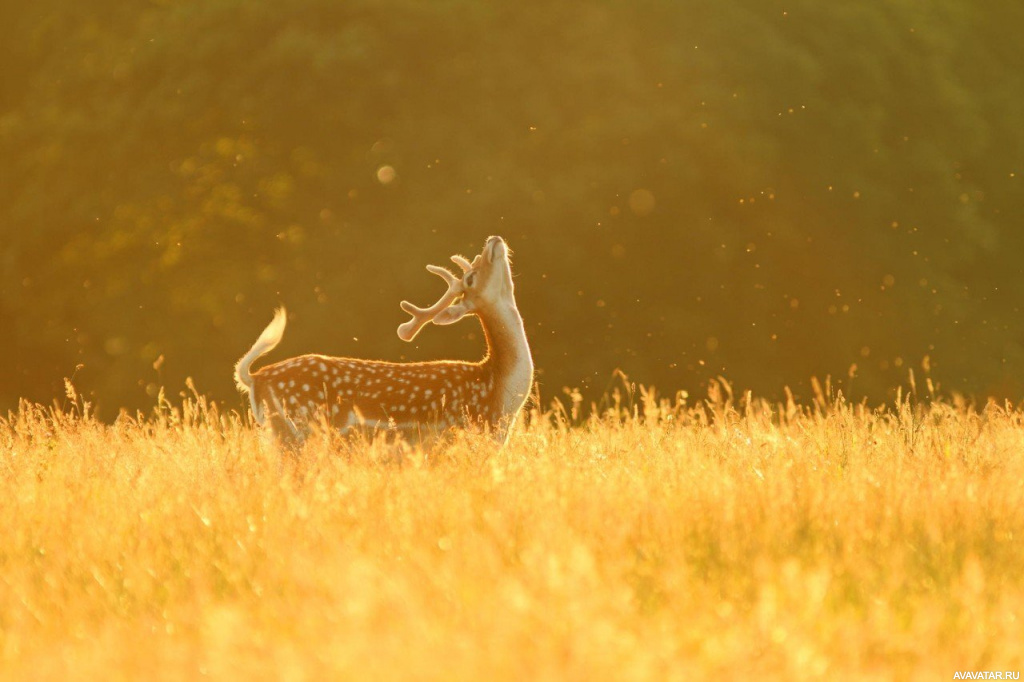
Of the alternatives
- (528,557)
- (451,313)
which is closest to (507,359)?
(451,313)

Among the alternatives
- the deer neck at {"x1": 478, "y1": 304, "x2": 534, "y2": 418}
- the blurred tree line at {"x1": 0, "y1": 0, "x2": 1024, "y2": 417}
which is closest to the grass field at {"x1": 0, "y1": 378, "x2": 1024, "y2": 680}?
the deer neck at {"x1": 478, "y1": 304, "x2": 534, "y2": 418}

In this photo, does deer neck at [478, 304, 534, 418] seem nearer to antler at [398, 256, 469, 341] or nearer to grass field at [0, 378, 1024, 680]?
antler at [398, 256, 469, 341]

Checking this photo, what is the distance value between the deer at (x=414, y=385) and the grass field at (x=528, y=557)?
0.21 meters

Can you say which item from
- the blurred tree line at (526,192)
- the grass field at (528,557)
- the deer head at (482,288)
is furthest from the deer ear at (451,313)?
the blurred tree line at (526,192)

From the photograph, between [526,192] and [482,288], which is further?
[526,192]

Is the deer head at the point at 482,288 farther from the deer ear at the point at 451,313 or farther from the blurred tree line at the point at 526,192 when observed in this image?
the blurred tree line at the point at 526,192

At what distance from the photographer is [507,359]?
7555 mm

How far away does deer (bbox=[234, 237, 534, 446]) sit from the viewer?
7289 mm

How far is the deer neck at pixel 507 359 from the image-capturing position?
7.49 m

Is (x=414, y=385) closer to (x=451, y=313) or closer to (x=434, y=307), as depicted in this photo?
(x=451, y=313)

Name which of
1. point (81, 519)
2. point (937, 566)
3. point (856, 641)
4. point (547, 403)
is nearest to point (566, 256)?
point (547, 403)

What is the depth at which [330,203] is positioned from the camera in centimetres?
1305

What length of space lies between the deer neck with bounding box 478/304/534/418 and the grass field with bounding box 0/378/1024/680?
32 cm

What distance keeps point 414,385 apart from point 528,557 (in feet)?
10.3
